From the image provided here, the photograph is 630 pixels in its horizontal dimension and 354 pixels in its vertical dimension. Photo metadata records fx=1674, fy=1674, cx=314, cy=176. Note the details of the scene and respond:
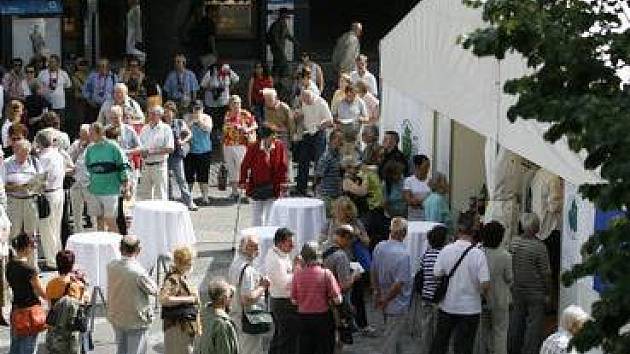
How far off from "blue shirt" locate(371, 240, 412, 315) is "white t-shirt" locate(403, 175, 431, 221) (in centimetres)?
253

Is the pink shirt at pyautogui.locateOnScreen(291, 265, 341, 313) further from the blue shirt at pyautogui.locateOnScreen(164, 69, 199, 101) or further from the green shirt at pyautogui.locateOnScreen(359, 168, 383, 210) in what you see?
the blue shirt at pyautogui.locateOnScreen(164, 69, 199, 101)

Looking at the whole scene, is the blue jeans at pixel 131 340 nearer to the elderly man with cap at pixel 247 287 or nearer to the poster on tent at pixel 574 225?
the elderly man with cap at pixel 247 287

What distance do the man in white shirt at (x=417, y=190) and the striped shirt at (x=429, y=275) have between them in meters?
3.10

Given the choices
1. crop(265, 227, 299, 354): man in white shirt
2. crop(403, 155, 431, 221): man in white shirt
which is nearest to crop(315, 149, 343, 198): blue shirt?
crop(403, 155, 431, 221): man in white shirt

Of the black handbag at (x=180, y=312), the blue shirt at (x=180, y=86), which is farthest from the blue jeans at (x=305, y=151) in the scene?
the black handbag at (x=180, y=312)

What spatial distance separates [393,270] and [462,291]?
40.9 inches

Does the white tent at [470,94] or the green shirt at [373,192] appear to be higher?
the white tent at [470,94]

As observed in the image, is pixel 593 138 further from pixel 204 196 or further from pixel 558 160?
pixel 204 196

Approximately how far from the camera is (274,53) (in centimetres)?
2928

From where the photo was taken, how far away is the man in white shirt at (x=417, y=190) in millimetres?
17453

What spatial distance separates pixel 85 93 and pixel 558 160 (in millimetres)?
12831

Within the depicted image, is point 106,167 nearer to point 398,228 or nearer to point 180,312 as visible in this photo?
point 398,228

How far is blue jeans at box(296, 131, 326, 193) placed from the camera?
22000mm

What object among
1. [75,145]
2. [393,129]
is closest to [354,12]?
[393,129]
